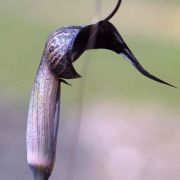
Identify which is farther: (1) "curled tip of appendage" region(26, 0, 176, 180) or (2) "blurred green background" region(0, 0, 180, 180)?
(2) "blurred green background" region(0, 0, 180, 180)

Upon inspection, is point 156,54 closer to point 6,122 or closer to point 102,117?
point 102,117

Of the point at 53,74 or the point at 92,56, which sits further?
the point at 92,56

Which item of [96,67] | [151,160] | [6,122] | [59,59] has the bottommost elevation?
[151,160]

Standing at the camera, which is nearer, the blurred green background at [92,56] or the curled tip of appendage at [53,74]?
the curled tip of appendage at [53,74]

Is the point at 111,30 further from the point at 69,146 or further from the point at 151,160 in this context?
the point at 151,160

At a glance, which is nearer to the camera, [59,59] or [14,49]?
[59,59]

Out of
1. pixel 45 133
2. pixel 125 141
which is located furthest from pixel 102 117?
pixel 45 133

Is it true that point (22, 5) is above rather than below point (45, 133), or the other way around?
above
